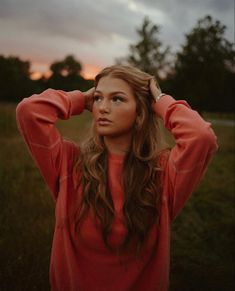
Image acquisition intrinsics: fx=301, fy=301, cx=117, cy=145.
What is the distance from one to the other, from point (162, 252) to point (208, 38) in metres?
17.1

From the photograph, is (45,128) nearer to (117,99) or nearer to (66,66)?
(117,99)

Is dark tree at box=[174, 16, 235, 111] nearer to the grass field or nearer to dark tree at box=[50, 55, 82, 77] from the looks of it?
the grass field

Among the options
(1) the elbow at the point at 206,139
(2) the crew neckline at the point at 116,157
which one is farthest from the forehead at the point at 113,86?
(1) the elbow at the point at 206,139

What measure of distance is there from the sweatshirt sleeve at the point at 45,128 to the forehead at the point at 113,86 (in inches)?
10.9

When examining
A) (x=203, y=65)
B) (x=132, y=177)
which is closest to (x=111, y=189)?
(x=132, y=177)

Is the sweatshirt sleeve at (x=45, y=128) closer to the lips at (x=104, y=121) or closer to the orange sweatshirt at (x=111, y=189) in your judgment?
the orange sweatshirt at (x=111, y=189)

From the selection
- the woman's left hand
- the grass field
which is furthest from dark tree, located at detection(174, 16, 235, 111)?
the woman's left hand

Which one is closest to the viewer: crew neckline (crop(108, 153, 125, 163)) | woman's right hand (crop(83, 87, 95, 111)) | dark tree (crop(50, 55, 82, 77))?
crew neckline (crop(108, 153, 125, 163))

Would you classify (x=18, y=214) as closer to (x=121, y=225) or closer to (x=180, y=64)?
(x=121, y=225)

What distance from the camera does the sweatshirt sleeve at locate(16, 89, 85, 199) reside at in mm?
1840

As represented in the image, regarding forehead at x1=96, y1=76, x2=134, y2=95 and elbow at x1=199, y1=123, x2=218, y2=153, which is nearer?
elbow at x1=199, y1=123, x2=218, y2=153

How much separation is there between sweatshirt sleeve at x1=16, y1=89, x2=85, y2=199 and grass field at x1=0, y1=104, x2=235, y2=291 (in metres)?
1.82

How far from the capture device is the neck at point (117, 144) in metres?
2.10

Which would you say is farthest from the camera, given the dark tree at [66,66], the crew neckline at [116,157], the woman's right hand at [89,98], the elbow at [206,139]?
the dark tree at [66,66]
